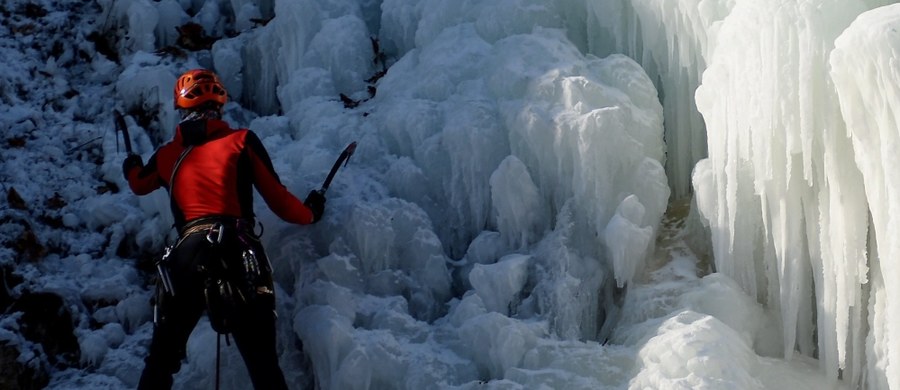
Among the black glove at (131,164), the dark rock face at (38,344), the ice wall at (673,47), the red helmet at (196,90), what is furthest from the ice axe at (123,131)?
the ice wall at (673,47)

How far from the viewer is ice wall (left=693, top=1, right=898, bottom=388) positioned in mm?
4617

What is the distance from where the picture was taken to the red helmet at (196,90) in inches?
217

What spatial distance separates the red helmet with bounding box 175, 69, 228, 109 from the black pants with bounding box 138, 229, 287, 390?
3.06 ft

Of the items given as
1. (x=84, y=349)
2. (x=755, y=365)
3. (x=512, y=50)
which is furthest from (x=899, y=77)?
(x=84, y=349)

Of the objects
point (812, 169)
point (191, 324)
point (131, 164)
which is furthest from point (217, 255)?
point (812, 169)

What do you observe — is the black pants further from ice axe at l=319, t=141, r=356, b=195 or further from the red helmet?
ice axe at l=319, t=141, r=356, b=195

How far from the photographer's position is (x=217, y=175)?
5.18 meters

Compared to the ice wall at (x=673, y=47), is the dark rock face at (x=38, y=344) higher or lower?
lower

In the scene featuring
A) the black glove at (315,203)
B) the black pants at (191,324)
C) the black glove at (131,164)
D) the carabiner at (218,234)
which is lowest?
the black pants at (191,324)

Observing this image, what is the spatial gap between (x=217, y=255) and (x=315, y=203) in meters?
0.93

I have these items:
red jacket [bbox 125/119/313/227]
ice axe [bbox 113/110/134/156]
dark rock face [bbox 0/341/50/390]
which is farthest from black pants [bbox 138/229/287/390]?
ice axe [bbox 113/110/134/156]

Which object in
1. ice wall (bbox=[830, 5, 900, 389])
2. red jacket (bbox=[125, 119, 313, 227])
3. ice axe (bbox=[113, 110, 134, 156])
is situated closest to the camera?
ice wall (bbox=[830, 5, 900, 389])

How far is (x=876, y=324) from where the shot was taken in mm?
4770

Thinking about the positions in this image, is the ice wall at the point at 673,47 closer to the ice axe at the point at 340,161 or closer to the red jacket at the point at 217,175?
the ice axe at the point at 340,161
